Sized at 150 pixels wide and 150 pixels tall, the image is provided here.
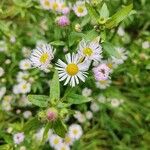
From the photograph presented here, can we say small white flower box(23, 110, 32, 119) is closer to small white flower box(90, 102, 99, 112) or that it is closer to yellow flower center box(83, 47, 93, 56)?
small white flower box(90, 102, 99, 112)

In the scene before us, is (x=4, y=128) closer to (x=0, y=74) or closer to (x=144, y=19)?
(x=0, y=74)

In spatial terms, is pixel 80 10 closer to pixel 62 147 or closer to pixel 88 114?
pixel 88 114

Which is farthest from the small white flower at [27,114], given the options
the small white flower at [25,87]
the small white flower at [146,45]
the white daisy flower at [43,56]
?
the small white flower at [146,45]

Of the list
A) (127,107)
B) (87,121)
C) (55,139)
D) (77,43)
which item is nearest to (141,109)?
(127,107)

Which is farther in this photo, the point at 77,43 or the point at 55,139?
the point at 55,139

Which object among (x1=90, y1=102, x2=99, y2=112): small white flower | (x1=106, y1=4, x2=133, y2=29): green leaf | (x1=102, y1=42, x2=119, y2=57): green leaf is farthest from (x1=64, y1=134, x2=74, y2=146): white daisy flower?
(x1=106, y1=4, x2=133, y2=29): green leaf

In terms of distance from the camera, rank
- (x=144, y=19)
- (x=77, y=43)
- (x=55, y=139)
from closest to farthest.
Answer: (x=77, y=43) < (x=55, y=139) < (x=144, y=19)

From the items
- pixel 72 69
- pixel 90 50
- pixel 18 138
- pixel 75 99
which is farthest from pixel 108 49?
pixel 18 138
